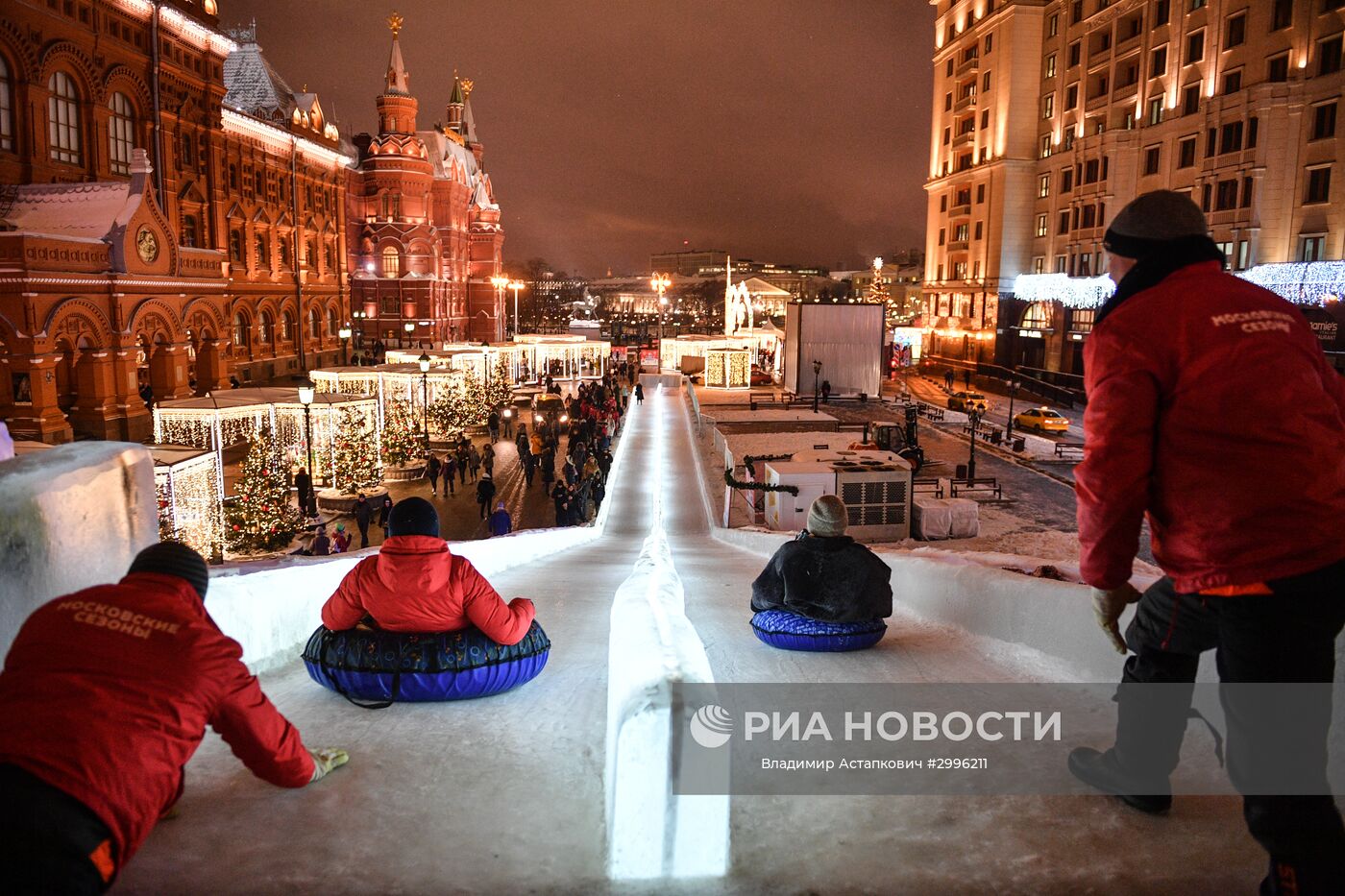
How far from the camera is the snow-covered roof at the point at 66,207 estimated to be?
2500 cm

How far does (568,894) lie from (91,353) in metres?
28.2

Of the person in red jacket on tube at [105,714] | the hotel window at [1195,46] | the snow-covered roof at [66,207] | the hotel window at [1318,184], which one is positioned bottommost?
the person in red jacket on tube at [105,714]

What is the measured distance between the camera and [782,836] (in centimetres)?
273

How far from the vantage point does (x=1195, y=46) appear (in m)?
38.7

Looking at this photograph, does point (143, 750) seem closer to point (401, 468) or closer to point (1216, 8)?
point (401, 468)

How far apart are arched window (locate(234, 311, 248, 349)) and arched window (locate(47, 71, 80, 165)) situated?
44.1 feet

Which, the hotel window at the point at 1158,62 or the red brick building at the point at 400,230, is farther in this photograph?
the red brick building at the point at 400,230

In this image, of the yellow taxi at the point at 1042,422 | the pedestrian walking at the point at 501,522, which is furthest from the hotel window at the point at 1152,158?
the pedestrian walking at the point at 501,522

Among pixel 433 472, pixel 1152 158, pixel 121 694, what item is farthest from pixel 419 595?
pixel 1152 158

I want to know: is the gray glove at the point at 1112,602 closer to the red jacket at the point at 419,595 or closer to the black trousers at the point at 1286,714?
the black trousers at the point at 1286,714

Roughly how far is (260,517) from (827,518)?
1302 centimetres

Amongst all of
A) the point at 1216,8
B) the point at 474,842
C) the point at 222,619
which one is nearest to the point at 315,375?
the point at 222,619

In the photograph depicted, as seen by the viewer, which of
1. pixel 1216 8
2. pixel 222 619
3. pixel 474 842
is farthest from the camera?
pixel 1216 8

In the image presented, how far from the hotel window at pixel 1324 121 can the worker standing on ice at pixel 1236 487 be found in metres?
37.9
